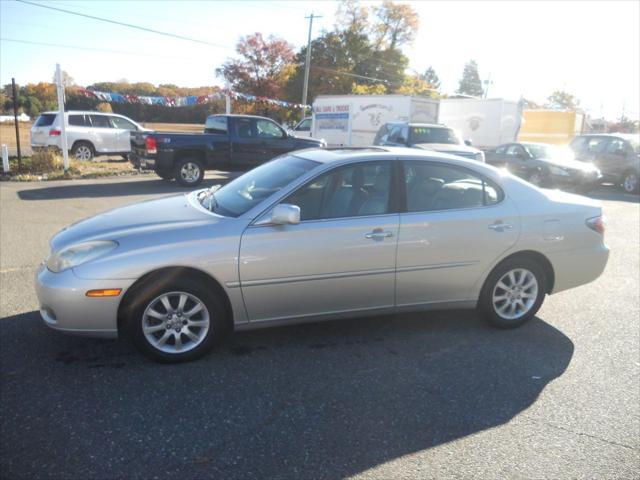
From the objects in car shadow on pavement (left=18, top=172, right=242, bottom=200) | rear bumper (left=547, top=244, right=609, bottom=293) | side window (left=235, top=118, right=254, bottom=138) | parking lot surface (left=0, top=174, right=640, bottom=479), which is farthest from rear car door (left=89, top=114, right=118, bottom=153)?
rear bumper (left=547, top=244, right=609, bottom=293)

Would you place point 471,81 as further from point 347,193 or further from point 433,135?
point 347,193

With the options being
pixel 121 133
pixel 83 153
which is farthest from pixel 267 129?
pixel 83 153

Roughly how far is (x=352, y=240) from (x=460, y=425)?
1521mm

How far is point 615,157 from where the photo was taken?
16.5 m

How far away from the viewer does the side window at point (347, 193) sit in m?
3.97

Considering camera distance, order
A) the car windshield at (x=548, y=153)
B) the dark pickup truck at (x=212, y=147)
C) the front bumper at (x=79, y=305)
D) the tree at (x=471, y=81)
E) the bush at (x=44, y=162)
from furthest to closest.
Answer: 1. the tree at (x=471, y=81)
2. the car windshield at (x=548, y=153)
3. the bush at (x=44, y=162)
4. the dark pickup truck at (x=212, y=147)
5. the front bumper at (x=79, y=305)

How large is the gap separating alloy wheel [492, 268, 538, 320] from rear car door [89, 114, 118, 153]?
15753 millimetres

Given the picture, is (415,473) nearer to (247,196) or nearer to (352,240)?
(352,240)

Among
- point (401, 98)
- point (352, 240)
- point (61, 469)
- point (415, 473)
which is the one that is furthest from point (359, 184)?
point (401, 98)

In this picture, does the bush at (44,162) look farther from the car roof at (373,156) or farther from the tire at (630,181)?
the tire at (630,181)

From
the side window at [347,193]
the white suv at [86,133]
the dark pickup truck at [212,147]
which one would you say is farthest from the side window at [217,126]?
the side window at [347,193]

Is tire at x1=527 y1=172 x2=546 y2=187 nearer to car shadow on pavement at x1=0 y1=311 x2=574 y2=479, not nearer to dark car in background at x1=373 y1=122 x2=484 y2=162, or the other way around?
dark car in background at x1=373 y1=122 x2=484 y2=162

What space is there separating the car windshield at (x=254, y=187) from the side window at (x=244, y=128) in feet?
30.6

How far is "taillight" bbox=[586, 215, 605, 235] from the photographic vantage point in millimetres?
4672
